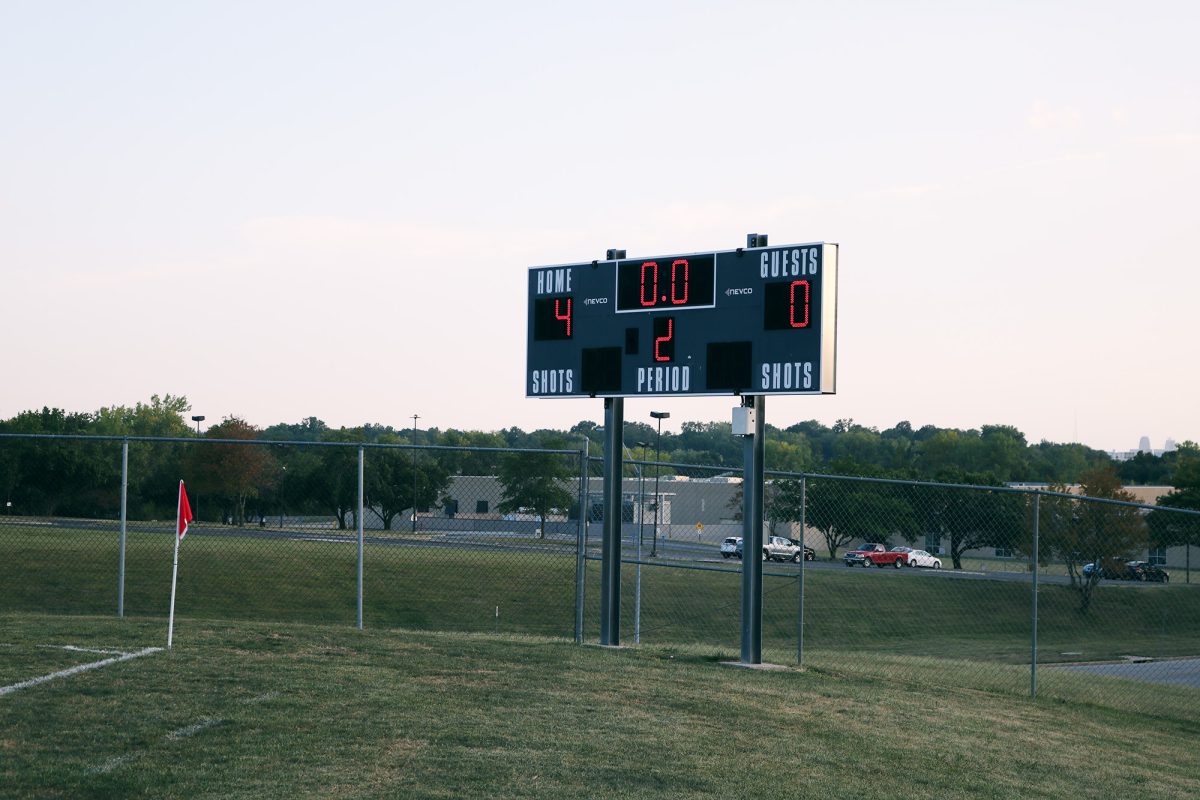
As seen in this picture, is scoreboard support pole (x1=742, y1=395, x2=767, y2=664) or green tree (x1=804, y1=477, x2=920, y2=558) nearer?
scoreboard support pole (x1=742, y1=395, x2=767, y2=664)

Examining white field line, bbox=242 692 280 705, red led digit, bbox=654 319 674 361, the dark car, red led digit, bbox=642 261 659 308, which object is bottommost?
the dark car

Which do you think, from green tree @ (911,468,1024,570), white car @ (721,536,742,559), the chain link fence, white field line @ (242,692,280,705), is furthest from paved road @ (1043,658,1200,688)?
white field line @ (242,692,280,705)

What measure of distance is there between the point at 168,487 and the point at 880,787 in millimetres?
39192

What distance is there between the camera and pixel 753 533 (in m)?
14.0

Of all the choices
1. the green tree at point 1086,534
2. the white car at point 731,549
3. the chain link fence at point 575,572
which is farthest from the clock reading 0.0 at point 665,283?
the green tree at point 1086,534

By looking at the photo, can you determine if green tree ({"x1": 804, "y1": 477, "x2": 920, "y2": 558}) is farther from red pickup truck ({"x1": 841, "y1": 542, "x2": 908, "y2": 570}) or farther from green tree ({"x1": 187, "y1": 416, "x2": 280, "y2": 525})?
green tree ({"x1": 187, "y1": 416, "x2": 280, "y2": 525})

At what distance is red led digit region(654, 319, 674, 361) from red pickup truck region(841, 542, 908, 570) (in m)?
33.7

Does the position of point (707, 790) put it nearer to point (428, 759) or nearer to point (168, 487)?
point (428, 759)

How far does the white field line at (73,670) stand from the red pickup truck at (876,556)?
3709 cm

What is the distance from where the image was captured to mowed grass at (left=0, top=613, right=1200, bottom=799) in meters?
8.20

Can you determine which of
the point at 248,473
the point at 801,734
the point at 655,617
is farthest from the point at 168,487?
the point at 801,734

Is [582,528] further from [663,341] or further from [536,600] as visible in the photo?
[536,600]

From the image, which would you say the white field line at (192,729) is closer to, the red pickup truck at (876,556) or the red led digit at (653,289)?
the red led digit at (653,289)

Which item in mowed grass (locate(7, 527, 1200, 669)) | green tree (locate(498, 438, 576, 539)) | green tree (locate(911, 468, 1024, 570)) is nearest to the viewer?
green tree (locate(498, 438, 576, 539))
